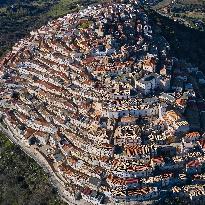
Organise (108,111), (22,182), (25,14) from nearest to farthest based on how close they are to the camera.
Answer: (22,182), (108,111), (25,14)

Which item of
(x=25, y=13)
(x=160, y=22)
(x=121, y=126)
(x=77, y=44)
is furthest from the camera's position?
(x=25, y=13)

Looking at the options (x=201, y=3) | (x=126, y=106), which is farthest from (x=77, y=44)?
(x=201, y=3)

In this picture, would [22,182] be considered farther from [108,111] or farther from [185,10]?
[185,10]

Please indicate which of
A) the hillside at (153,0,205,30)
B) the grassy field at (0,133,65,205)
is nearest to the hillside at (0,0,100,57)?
the hillside at (153,0,205,30)

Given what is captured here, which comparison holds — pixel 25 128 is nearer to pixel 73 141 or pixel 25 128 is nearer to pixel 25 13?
pixel 73 141

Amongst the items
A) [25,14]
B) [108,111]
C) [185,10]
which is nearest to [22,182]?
[108,111]

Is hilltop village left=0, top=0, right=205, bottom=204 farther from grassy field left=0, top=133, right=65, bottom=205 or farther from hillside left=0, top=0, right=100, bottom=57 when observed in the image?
hillside left=0, top=0, right=100, bottom=57

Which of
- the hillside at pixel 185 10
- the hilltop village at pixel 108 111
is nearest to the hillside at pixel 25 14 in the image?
the hillside at pixel 185 10

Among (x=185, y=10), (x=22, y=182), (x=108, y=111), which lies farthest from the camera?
(x=185, y=10)
